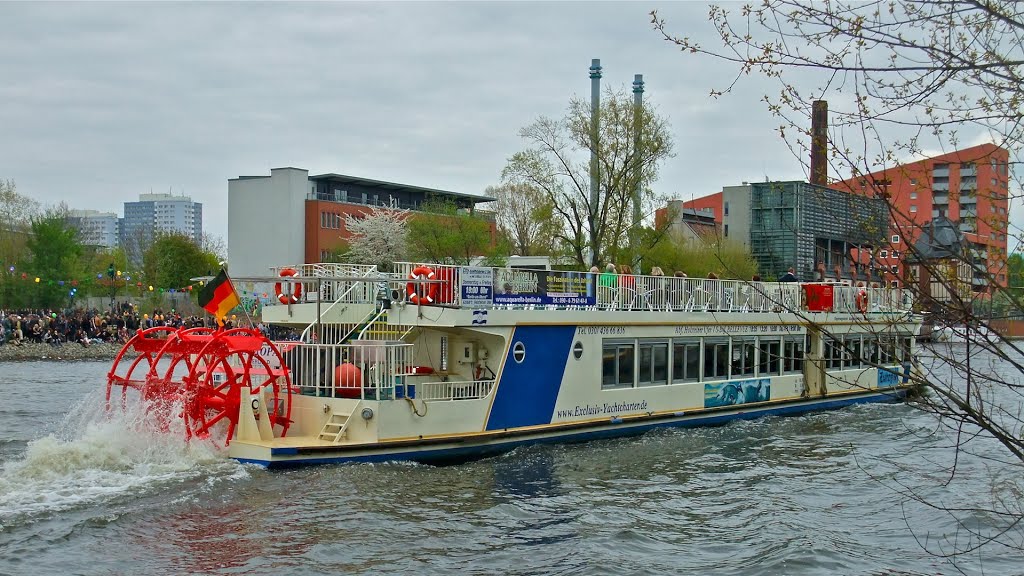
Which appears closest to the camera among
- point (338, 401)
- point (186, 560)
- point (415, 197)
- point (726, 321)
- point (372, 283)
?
point (186, 560)

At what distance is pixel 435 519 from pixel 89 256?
75.8 meters

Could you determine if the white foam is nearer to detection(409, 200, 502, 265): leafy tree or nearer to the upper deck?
the upper deck

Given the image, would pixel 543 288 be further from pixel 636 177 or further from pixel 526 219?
pixel 526 219

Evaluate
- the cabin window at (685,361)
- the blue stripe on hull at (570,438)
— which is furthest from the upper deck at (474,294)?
the blue stripe on hull at (570,438)

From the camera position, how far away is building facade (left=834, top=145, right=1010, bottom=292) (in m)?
5.92

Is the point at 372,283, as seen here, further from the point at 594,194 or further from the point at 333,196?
the point at 333,196

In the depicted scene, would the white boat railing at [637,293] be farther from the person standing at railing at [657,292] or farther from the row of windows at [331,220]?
the row of windows at [331,220]

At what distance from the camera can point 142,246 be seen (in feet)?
314

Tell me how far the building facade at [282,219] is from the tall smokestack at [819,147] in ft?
208

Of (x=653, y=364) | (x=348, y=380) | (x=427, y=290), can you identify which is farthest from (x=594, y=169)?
(x=348, y=380)

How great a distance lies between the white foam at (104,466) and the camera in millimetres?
13305

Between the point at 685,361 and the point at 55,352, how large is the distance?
104 feet

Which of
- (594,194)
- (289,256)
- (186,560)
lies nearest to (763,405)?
(186,560)

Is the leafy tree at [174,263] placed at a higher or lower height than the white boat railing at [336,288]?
higher
